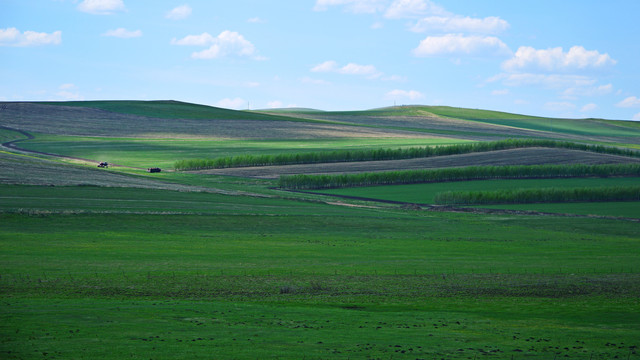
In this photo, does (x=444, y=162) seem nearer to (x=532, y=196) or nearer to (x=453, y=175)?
(x=453, y=175)

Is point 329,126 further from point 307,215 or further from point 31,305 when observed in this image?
point 31,305

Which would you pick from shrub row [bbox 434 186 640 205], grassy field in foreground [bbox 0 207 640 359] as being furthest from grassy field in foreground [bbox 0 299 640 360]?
shrub row [bbox 434 186 640 205]

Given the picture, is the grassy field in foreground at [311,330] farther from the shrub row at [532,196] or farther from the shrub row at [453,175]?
the shrub row at [453,175]

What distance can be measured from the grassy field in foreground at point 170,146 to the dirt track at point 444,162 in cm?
1394

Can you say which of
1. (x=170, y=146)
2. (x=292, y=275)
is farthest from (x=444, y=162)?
(x=292, y=275)

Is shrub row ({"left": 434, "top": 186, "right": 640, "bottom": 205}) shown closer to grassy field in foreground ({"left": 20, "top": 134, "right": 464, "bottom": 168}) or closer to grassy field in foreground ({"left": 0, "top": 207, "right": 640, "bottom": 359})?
grassy field in foreground ({"left": 0, "top": 207, "right": 640, "bottom": 359})

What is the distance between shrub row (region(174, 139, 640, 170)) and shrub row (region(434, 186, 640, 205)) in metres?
34.2

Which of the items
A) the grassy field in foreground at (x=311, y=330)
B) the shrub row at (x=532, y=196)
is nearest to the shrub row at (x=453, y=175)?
the shrub row at (x=532, y=196)

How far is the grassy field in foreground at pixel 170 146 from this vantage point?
10819cm

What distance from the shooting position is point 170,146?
396 feet

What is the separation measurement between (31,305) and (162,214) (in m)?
29.6

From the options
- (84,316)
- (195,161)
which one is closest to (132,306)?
(84,316)

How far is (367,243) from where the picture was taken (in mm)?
47000

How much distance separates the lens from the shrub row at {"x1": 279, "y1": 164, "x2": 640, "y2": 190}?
3435 inches
